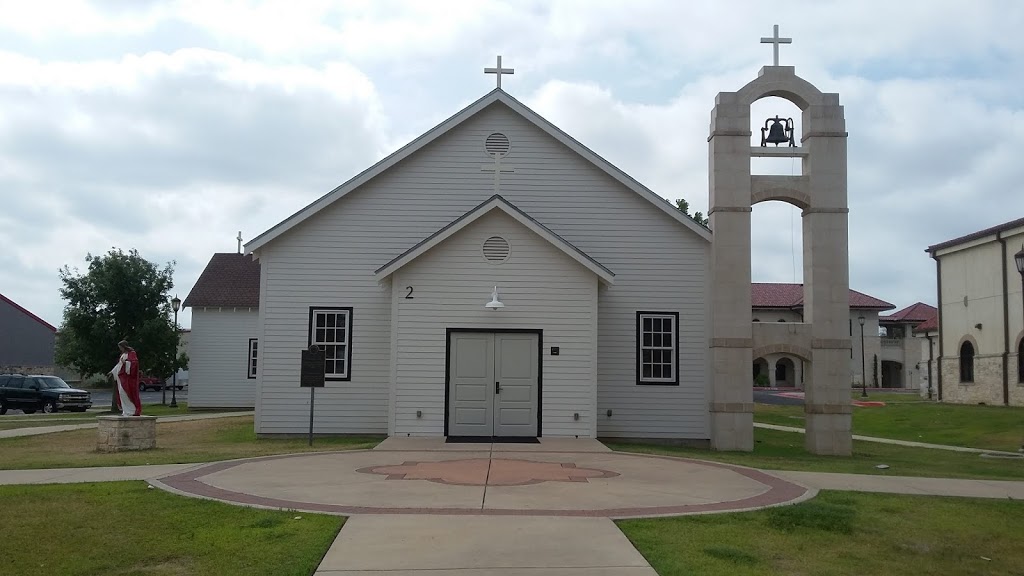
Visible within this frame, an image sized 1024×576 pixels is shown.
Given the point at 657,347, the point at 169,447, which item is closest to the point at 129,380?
the point at 169,447

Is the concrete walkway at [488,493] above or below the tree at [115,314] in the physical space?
below

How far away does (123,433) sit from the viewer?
688 inches

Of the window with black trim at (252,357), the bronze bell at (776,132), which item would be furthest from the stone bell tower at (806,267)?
the window with black trim at (252,357)

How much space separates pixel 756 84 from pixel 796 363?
198 feet

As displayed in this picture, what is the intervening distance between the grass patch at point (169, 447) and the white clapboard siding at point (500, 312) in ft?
5.76

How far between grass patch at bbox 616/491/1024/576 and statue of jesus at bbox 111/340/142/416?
41.0ft

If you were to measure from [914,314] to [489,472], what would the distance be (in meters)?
73.7

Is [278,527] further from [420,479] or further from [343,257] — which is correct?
[343,257]

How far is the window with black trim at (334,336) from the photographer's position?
21.5 m

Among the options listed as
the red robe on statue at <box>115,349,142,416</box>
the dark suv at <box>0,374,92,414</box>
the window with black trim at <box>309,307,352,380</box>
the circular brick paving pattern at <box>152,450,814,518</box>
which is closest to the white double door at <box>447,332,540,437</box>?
the window with black trim at <box>309,307,352,380</box>

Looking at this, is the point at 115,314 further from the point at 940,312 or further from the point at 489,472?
the point at 940,312

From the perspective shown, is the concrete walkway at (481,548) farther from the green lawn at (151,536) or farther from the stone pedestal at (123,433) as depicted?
the stone pedestal at (123,433)

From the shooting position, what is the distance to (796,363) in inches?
3036

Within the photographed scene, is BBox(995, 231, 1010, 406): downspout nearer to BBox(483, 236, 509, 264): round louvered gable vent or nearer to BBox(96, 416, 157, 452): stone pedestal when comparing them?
BBox(483, 236, 509, 264): round louvered gable vent
